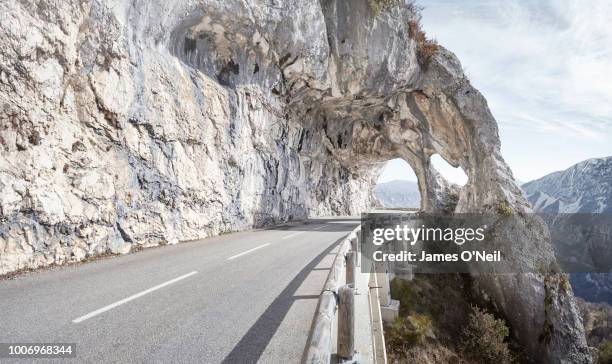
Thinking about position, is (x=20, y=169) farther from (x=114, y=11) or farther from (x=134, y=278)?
(x=114, y=11)

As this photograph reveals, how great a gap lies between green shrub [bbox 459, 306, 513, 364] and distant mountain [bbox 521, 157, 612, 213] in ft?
576

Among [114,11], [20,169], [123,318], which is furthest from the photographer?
[114,11]

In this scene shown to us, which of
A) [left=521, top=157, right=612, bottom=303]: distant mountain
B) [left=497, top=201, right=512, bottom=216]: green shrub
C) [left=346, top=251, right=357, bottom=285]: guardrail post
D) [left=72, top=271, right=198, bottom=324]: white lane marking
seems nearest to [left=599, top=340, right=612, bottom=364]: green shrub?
[left=497, top=201, right=512, bottom=216]: green shrub

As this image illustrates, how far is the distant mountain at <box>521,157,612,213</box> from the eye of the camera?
14600 centimetres

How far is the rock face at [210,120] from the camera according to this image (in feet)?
22.6

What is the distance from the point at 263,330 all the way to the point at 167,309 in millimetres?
1606

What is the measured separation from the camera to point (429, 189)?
30.4 m

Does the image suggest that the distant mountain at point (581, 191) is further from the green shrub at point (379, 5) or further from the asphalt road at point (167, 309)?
the asphalt road at point (167, 309)

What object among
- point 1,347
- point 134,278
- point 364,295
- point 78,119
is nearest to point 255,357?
point 1,347

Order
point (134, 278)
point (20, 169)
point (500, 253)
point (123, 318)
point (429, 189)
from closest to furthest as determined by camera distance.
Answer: point (123, 318) → point (134, 278) → point (20, 169) → point (500, 253) → point (429, 189)

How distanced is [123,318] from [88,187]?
5494 mm

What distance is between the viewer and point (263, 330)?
3988 millimetres

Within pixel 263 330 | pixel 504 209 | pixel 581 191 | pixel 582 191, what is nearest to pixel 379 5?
pixel 504 209

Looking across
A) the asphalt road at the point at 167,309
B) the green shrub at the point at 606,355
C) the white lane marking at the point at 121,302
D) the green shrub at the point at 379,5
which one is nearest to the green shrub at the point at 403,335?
the asphalt road at the point at 167,309
